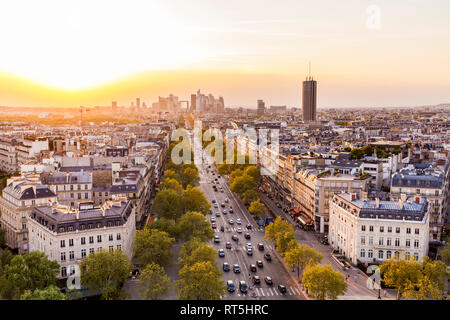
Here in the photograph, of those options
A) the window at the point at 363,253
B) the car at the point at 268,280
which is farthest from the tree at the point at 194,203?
the window at the point at 363,253

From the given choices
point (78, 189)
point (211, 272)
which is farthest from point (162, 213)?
point (211, 272)

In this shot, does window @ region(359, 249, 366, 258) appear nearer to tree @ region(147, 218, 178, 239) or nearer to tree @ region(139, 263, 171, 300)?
tree @ region(147, 218, 178, 239)

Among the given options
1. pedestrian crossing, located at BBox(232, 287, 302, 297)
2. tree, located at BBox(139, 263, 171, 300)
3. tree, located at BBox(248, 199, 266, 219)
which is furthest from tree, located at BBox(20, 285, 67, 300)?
tree, located at BBox(248, 199, 266, 219)

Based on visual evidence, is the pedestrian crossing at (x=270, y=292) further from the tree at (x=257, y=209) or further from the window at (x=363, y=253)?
the tree at (x=257, y=209)

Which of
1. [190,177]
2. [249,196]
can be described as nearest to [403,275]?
[249,196]
